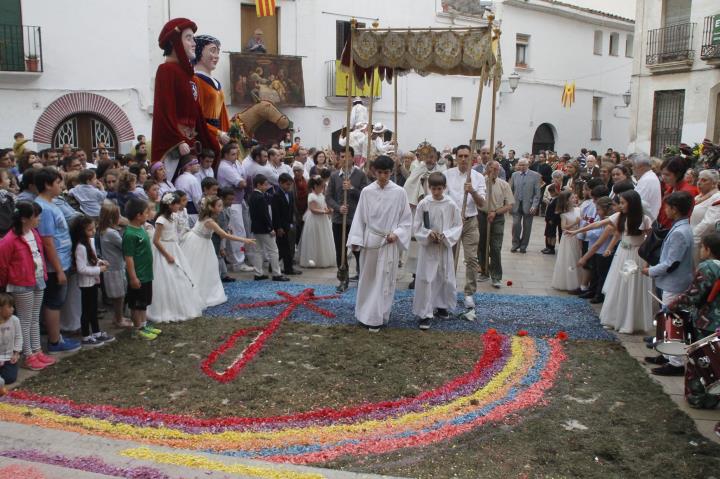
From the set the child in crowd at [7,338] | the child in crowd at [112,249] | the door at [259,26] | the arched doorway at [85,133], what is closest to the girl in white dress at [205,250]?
the child in crowd at [112,249]

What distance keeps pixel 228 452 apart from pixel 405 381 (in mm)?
1928

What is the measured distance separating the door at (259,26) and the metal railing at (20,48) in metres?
6.45

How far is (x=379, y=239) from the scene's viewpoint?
25.3 feet

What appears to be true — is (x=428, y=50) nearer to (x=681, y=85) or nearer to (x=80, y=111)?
(x=80, y=111)

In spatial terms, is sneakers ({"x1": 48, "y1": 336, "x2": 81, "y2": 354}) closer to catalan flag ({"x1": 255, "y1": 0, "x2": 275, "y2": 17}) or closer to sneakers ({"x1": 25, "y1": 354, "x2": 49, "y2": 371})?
sneakers ({"x1": 25, "y1": 354, "x2": 49, "y2": 371})

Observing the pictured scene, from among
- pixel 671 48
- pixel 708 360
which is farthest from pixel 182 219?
pixel 671 48

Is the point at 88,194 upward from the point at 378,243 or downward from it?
upward

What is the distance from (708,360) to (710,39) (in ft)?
61.3

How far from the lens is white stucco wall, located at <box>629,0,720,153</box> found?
20750mm

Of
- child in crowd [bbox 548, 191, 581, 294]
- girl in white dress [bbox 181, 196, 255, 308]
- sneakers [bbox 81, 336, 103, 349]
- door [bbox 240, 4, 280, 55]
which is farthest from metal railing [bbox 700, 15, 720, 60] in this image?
sneakers [bbox 81, 336, 103, 349]

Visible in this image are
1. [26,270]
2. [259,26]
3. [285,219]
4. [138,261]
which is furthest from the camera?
[259,26]

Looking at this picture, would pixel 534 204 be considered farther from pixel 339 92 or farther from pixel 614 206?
pixel 339 92

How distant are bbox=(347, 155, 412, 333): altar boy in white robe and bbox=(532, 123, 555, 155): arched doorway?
24021 mm

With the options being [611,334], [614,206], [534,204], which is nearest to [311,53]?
[534,204]
